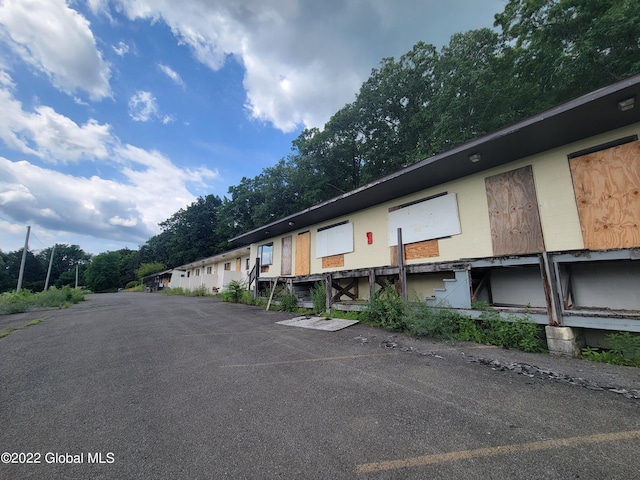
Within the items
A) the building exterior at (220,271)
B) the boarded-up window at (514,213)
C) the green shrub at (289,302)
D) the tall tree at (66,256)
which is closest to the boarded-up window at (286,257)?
the green shrub at (289,302)

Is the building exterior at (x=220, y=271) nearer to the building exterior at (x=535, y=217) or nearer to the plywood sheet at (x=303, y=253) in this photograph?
the plywood sheet at (x=303, y=253)

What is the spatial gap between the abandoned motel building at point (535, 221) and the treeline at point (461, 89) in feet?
11.6

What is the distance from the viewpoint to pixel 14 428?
2482 millimetres

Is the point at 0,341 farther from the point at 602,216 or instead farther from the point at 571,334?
the point at 602,216

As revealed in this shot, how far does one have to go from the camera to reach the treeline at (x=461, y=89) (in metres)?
10.1

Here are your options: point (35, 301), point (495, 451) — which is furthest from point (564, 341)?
point (35, 301)

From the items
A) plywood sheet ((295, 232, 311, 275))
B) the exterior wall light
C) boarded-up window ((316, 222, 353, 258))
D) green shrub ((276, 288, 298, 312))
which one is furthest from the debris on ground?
plywood sheet ((295, 232, 311, 275))

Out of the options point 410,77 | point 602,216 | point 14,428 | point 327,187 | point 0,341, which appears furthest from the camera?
point 327,187

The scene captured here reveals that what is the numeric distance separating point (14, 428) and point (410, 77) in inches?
856

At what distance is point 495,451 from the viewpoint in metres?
2.02

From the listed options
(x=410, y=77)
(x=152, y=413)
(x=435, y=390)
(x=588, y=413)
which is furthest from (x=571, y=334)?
(x=410, y=77)

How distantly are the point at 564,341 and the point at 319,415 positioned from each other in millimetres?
4354

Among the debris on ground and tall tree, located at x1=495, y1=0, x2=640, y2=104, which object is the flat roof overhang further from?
tall tree, located at x1=495, y1=0, x2=640, y2=104

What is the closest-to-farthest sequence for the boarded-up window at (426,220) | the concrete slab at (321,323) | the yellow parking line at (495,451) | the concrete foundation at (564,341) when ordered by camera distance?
1. the yellow parking line at (495,451)
2. the concrete foundation at (564,341)
3. the concrete slab at (321,323)
4. the boarded-up window at (426,220)
